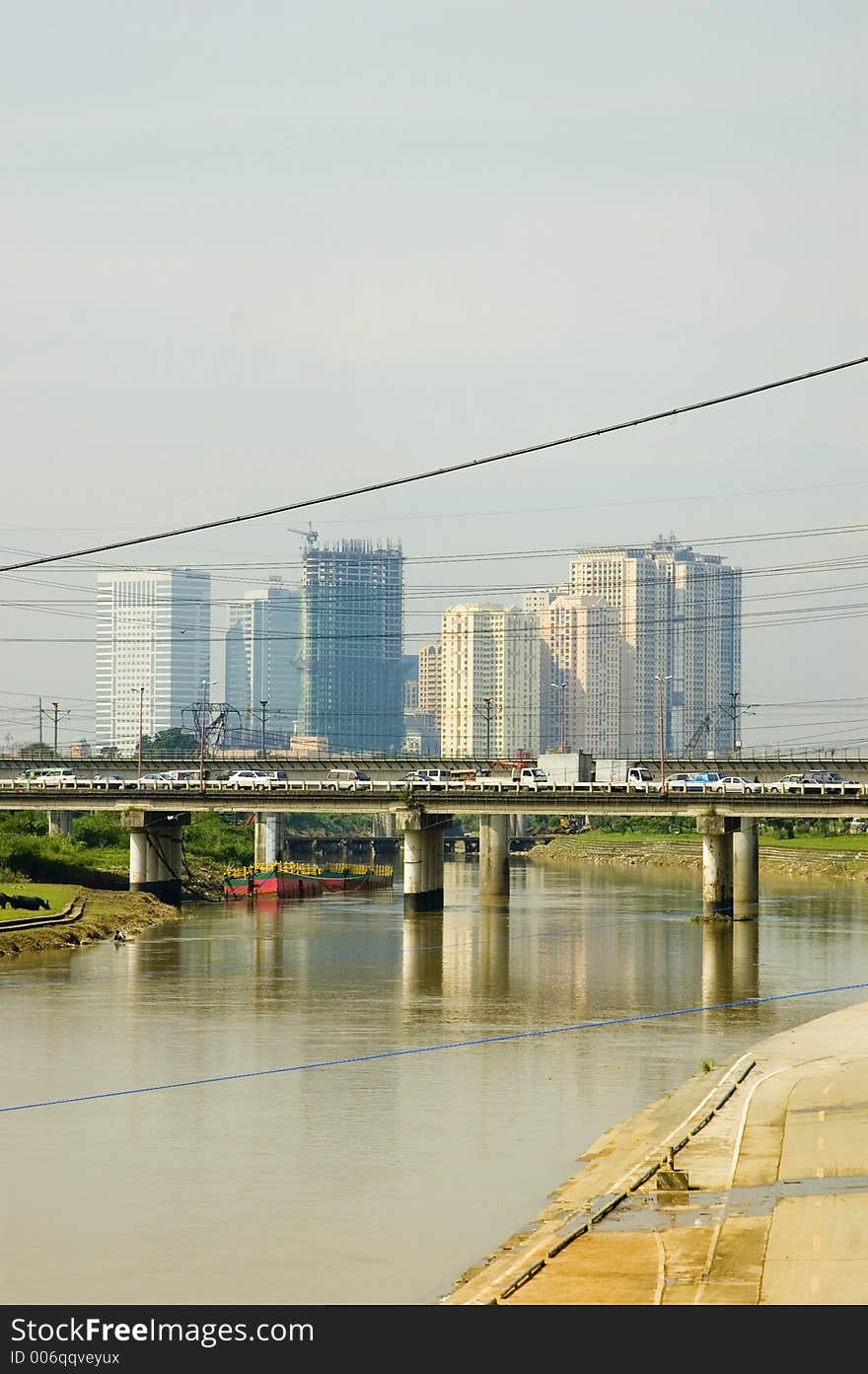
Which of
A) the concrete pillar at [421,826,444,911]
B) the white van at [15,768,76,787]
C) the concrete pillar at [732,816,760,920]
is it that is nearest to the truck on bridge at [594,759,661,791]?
the concrete pillar at [732,816,760,920]

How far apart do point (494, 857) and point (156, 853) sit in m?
26.0

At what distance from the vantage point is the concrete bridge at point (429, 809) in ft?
346

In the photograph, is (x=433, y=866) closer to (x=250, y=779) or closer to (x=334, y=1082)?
(x=250, y=779)

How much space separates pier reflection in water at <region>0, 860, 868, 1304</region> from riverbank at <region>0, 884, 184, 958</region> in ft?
7.48

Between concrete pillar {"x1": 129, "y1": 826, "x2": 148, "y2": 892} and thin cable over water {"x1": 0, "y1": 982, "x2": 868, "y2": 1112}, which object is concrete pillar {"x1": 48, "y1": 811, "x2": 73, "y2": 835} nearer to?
concrete pillar {"x1": 129, "y1": 826, "x2": 148, "y2": 892}

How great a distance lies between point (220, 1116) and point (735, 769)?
320 feet

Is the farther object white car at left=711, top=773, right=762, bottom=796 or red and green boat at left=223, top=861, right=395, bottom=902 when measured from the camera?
red and green boat at left=223, top=861, right=395, bottom=902

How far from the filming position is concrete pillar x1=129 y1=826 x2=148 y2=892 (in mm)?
115688

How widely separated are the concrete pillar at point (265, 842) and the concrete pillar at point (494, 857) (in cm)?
3219

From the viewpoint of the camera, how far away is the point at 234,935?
320 ft

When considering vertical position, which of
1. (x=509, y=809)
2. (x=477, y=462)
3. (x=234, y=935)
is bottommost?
(x=234, y=935)
